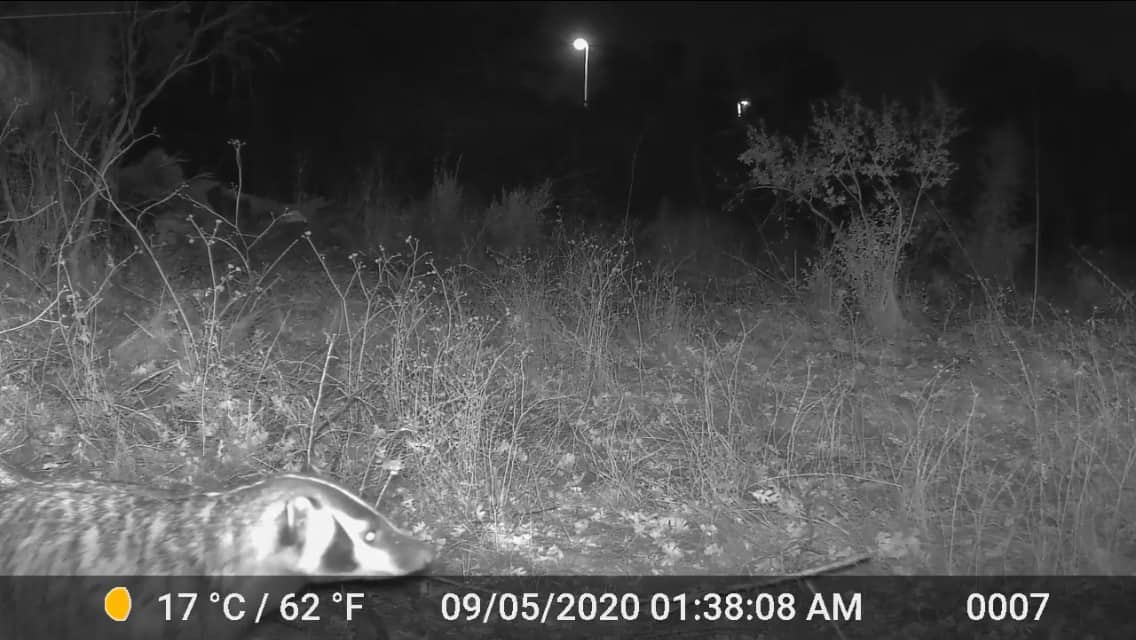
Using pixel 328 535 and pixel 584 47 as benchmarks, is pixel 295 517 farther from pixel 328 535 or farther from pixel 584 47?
pixel 584 47

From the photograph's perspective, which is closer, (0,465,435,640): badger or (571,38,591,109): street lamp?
(0,465,435,640): badger

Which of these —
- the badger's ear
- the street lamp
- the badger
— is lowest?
the badger

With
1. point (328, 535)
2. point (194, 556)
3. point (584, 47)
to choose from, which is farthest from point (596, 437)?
point (584, 47)

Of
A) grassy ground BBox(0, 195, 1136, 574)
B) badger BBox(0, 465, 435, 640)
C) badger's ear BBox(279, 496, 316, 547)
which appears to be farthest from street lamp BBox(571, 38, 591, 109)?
badger's ear BBox(279, 496, 316, 547)

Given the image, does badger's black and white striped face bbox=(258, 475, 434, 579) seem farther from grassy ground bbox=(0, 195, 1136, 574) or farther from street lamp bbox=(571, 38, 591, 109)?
street lamp bbox=(571, 38, 591, 109)

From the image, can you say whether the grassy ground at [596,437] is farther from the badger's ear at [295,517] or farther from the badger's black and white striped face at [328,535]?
the badger's ear at [295,517]

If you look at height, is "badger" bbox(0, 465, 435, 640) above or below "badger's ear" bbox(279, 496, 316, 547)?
below

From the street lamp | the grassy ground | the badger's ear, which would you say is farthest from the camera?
the street lamp

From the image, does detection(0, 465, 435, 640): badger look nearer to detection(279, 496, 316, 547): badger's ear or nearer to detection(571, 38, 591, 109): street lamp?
detection(279, 496, 316, 547): badger's ear

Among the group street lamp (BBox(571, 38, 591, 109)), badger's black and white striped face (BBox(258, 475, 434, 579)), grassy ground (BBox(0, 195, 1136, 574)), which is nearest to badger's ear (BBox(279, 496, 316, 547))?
badger's black and white striped face (BBox(258, 475, 434, 579))

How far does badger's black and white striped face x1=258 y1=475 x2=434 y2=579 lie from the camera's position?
2.87 m

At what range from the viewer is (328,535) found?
288cm

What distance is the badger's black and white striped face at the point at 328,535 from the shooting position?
287cm

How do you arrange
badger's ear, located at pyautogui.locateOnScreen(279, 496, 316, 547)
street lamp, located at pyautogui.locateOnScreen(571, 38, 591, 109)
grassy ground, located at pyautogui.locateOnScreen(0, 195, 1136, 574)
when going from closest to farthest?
badger's ear, located at pyautogui.locateOnScreen(279, 496, 316, 547) < grassy ground, located at pyautogui.locateOnScreen(0, 195, 1136, 574) < street lamp, located at pyautogui.locateOnScreen(571, 38, 591, 109)
